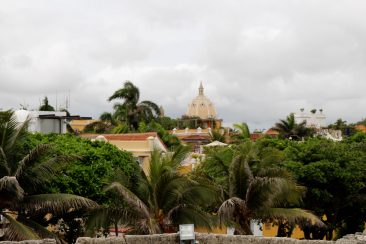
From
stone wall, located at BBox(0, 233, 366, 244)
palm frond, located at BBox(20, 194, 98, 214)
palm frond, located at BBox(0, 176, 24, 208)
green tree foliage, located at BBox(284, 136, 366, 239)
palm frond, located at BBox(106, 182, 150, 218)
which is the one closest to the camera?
stone wall, located at BBox(0, 233, 366, 244)

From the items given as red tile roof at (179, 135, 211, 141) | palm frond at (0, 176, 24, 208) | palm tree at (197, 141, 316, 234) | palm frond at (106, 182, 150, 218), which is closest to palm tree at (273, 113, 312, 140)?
red tile roof at (179, 135, 211, 141)

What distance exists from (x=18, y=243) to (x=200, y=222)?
5735 mm

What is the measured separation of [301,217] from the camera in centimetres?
1669

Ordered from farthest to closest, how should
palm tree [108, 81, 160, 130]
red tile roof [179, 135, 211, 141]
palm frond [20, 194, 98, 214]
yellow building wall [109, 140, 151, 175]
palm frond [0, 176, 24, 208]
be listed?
1. red tile roof [179, 135, 211, 141]
2. palm tree [108, 81, 160, 130]
3. yellow building wall [109, 140, 151, 175]
4. palm frond [20, 194, 98, 214]
5. palm frond [0, 176, 24, 208]

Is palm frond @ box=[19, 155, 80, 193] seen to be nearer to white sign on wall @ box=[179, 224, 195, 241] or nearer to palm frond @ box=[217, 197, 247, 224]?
white sign on wall @ box=[179, 224, 195, 241]

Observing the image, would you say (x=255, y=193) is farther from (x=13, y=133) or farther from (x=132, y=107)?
(x=132, y=107)

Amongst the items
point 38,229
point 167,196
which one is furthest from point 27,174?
point 167,196

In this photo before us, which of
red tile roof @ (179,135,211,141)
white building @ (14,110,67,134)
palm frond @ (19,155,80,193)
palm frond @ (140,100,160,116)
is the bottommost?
palm frond @ (19,155,80,193)

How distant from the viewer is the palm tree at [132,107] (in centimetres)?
4156

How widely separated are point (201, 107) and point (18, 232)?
13523 cm

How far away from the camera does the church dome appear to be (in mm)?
145000

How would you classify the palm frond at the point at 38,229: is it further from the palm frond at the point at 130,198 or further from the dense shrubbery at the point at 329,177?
the dense shrubbery at the point at 329,177

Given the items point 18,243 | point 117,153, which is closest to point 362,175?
point 117,153

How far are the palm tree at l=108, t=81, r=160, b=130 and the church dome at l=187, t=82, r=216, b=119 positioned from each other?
99020 mm
